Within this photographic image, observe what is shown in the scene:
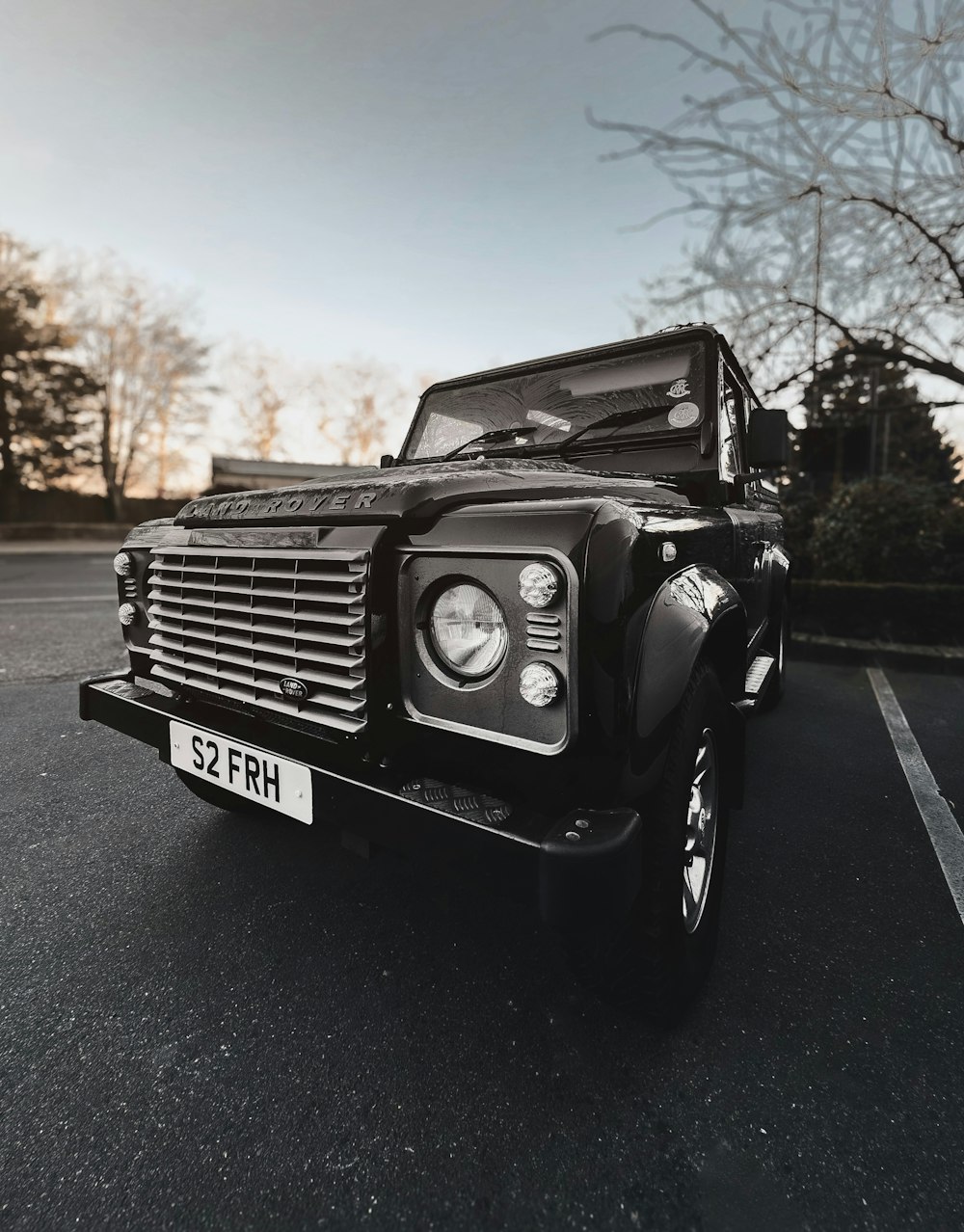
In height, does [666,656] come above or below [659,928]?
above

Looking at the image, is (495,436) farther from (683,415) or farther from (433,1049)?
(433,1049)

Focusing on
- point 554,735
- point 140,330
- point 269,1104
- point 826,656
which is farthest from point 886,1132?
point 140,330

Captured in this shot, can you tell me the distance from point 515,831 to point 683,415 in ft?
6.13

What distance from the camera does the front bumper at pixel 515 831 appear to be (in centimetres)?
127

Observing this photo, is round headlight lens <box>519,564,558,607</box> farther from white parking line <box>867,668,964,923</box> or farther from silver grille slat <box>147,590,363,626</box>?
white parking line <box>867,668,964,923</box>

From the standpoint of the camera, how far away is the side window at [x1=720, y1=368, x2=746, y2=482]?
2628 millimetres

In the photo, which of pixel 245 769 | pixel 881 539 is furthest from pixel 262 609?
pixel 881 539

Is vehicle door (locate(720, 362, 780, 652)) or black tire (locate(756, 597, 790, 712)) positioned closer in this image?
vehicle door (locate(720, 362, 780, 652))

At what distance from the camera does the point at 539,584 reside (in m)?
1.40

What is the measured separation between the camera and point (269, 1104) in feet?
4.89

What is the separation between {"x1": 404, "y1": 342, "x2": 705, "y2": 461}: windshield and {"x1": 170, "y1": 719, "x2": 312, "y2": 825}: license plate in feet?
5.49

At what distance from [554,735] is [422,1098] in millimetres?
917

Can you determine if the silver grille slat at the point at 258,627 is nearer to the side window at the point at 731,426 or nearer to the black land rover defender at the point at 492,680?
the black land rover defender at the point at 492,680

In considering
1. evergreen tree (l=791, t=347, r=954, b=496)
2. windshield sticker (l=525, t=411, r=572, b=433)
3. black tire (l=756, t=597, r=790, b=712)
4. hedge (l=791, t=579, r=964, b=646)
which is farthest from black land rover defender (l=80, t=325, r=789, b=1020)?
evergreen tree (l=791, t=347, r=954, b=496)
